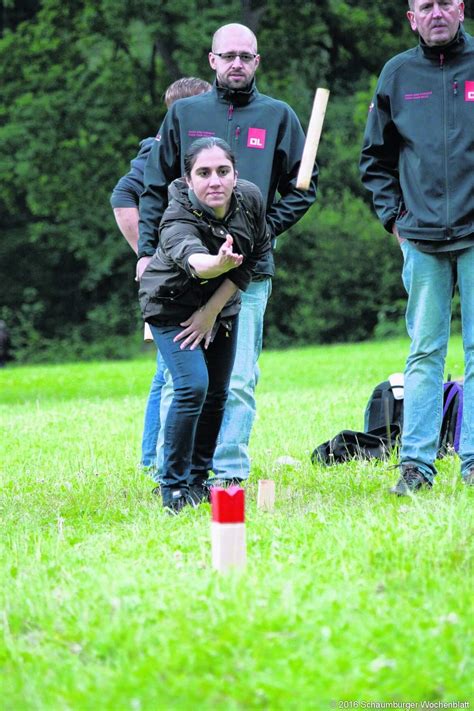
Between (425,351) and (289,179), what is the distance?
54.1 inches

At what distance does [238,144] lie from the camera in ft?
20.4

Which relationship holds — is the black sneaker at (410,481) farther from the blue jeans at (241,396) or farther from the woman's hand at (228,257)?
the woman's hand at (228,257)

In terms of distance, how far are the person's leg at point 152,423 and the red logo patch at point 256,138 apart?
4.89 feet

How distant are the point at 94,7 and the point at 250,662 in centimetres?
2513

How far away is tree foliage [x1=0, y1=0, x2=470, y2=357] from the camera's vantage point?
1061 inches

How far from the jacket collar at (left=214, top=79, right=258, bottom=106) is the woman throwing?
2.44 feet

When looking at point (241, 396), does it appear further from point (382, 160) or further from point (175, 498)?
point (382, 160)

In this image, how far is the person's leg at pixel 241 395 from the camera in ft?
20.2

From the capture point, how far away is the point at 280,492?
5.91 m

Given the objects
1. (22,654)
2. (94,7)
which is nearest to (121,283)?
(94,7)

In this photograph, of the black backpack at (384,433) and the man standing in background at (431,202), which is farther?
the black backpack at (384,433)

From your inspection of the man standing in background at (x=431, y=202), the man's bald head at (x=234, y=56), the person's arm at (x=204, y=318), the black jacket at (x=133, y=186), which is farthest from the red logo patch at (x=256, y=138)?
the black jacket at (x=133, y=186)

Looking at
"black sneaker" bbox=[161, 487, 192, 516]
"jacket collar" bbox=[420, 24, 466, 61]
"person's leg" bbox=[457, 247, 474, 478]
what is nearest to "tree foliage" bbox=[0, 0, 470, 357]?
"jacket collar" bbox=[420, 24, 466, 61]

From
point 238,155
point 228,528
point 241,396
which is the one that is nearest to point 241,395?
point 241,396
